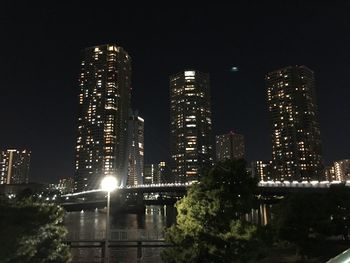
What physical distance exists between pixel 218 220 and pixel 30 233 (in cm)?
1258

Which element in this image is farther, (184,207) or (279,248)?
(279,248)

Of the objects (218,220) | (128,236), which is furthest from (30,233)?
(128,236)

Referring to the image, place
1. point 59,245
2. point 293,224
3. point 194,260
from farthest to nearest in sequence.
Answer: point 293,224, point 59,245, point 194,260

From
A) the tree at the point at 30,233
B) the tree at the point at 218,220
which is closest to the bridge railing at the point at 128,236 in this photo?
the tree at the point at 30,233

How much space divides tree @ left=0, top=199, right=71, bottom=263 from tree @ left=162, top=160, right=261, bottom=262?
8.54 meters

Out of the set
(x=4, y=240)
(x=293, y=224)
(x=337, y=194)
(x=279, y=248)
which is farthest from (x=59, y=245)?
(x=337, y=194)

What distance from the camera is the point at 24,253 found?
2214 cm

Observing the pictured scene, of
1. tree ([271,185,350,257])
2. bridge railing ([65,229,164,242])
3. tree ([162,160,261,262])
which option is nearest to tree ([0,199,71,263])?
tree ([162,160,261,262])

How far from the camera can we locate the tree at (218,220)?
77.4ft

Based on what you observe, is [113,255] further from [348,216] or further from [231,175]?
[231,175]

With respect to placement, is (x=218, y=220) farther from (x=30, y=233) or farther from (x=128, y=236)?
(x=128, y=236)

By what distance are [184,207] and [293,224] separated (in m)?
18.0

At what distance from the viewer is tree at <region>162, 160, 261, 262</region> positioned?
23578 mm

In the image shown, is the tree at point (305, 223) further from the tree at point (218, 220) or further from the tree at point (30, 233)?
the tree at point (30, 233)
